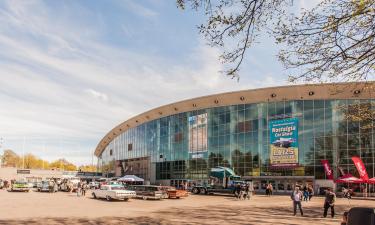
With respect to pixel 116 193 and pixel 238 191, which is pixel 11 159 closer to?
pixel 238 191

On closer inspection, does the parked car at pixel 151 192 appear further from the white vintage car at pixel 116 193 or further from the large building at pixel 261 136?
the large building at pixel 261 136

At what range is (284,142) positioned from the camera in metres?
54.4

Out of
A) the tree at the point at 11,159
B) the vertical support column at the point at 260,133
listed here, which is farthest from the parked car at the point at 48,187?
the tree at the point at 11,159

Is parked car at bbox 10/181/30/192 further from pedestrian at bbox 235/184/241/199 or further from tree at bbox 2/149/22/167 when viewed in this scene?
tree at bbox 2/149/22/167

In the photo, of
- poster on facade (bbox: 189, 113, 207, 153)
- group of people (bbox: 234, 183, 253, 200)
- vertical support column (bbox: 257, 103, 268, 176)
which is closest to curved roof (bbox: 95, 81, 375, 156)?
vertical support column (bbox: 257, 103, 268, 176)

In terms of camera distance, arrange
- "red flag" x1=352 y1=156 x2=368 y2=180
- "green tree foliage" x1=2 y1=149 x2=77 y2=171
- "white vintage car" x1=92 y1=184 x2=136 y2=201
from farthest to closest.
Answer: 1. "green tree foliage" x1=2 y1=149 x2=77 y2=171
2. "red flag" x1=352 y1=156 x2=368 y2=180
3. "white vintage car" x1=92 y1=184 x2=136 y2=201

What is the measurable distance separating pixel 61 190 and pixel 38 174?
61.9m

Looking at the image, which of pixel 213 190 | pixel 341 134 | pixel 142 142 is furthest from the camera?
pixel 142 142

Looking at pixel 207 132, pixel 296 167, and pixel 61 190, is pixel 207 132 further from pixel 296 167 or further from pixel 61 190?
pixel 61 190

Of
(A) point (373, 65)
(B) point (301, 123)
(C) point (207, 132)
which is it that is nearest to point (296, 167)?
(B) point (301, 123)

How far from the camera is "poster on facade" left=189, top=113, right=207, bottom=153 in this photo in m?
66.7

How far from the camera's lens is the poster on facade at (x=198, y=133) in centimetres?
6669

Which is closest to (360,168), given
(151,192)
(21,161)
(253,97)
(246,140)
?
(246,140)

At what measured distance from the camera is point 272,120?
2245 inches
